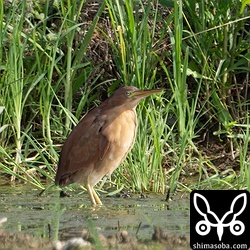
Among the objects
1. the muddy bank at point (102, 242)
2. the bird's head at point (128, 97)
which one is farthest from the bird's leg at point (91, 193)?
the muddy bank at point (102, 242)

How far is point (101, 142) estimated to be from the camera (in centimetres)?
780

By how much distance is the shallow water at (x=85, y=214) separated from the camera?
6633mm

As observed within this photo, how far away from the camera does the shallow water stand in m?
6.63

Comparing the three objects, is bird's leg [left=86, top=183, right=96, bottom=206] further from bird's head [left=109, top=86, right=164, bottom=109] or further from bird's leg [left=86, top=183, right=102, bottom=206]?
bird's head [left=109, top=86, right=164, bottom=109]

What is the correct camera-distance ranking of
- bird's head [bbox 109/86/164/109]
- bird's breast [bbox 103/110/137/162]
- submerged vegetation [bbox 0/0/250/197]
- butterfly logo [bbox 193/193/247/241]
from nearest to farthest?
butterfly logo [bbox 193/193/247/241] < bird's breast [bbox 103/110/137/162] < bird's head [bbox 109/86/164/109] < submerged vegetation [bbox 0/0/250/197]

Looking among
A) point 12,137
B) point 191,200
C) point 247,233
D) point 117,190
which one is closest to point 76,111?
point 12,137

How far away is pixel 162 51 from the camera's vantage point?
9.51 metres

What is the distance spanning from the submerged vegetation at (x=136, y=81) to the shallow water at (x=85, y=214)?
200 millimetres

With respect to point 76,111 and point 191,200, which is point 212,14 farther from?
point 191,200

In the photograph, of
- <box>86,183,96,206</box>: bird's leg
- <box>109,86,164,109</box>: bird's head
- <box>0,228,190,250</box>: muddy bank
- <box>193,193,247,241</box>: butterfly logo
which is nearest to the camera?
<box>0,228,190,250</box>: muddy bank

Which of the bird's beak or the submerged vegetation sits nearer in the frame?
the bird's beak

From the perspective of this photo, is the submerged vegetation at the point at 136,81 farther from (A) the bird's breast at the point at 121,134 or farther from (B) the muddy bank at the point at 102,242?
(B) the muddy bank at the point at 102,242

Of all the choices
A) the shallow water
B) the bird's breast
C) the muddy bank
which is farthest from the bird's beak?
the muddy bank

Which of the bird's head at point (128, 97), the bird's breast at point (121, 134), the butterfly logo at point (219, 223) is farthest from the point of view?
the bird's head at point (128, 97)
